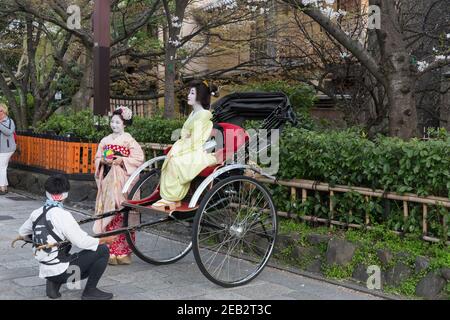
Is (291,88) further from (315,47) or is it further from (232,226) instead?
(232,226)

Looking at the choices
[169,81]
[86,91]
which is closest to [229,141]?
[169,81]

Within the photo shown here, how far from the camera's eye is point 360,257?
5.82 m

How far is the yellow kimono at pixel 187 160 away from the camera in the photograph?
5.89m

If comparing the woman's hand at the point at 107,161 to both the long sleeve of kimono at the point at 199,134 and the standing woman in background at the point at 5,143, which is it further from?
the standing woman in background at the point at 5,143

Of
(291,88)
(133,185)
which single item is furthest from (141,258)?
(291,88)

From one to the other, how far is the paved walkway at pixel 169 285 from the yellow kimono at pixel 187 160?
2.95 feet

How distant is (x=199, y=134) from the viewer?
19.9 feet

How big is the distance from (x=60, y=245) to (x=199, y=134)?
191 cm

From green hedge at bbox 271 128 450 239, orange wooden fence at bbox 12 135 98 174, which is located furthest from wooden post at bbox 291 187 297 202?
orange wooden fence at bbox 12 135 98 174

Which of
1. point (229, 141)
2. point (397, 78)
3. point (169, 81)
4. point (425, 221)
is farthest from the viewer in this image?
point (169, 81)

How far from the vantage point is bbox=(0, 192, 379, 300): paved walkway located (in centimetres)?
543

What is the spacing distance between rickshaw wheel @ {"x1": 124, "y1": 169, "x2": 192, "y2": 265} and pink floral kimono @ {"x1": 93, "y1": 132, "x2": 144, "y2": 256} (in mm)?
169

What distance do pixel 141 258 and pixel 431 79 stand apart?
9.61 meters

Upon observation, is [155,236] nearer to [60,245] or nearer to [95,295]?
[95,295]
